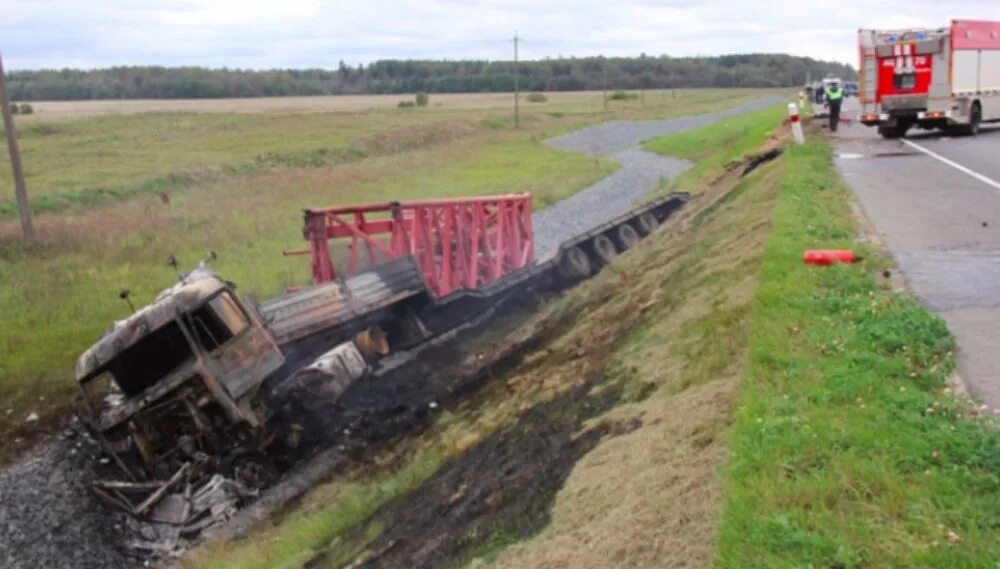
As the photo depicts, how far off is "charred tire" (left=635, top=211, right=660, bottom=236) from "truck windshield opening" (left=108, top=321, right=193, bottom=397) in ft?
40.9

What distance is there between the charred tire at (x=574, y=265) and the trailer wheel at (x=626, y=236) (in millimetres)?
1449

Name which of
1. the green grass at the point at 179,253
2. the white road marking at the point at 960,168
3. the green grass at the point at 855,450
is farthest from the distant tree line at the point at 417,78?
the green grass at the point at 855,450

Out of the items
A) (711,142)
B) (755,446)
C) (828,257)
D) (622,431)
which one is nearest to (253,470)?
(622,431)

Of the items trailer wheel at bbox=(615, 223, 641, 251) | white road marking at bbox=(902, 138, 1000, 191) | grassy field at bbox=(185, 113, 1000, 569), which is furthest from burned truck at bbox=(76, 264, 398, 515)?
white road marking at bbox=(902, 138, 1000, 191)

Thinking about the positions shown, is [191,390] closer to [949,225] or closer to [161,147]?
[949,225]

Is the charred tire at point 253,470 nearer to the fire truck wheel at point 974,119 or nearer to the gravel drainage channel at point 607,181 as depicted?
the gravel drainage channel at point 607,181

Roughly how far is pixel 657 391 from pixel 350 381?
8110 millimetres

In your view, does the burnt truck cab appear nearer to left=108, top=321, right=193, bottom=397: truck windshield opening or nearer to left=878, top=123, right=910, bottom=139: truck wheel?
left=108, top=321, right=193, bottom=397: truck windshield opening

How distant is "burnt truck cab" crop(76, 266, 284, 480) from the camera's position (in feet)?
44.7

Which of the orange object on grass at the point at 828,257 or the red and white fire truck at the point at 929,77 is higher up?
the red and white fire truck at the point at 929,77

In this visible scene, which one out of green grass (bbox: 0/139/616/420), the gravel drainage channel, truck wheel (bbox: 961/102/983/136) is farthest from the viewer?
the gravel drainage channel

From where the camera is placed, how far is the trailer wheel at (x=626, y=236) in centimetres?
2303

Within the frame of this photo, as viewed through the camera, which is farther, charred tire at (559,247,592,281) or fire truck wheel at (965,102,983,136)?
fire truck wheel at (965,102,983,136)

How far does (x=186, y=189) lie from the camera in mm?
39750
